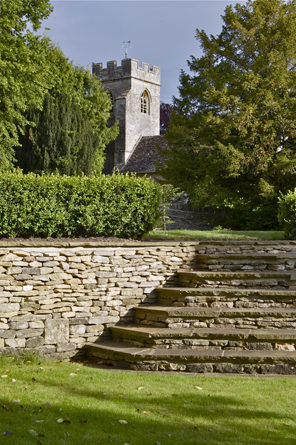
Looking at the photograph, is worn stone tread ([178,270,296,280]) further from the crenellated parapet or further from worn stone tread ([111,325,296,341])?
the crenellated parapet

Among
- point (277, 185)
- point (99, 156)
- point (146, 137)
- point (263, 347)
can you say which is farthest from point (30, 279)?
point (146, 137)

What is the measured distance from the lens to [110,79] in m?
34.9

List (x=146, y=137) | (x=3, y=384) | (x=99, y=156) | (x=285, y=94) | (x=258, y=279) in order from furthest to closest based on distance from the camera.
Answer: (x=146, y=137), (x=99, y=156), (x=285, y=94), (x=258, y=279), (x=3, y=384)

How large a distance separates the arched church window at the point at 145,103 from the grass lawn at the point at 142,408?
3131cm

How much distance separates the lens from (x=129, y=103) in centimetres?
3394

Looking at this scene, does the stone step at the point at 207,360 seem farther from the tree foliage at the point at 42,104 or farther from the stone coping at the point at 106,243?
the tree foliage at the point at 42,104

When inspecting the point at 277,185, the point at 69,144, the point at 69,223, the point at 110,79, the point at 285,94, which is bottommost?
the point at 69,223

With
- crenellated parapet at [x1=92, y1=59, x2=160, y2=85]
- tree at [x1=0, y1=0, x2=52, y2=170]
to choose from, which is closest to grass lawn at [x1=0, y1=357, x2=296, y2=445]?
tree at [x1=0, y1=0, x2=52, y2=170]

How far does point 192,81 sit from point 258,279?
13.1 metres

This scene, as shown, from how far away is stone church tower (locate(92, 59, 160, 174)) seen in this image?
33406mm

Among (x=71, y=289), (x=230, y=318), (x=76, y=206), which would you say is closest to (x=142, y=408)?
(x=230, y=318)

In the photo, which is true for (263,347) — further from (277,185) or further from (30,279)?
(277,185)

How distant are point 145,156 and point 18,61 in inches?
744

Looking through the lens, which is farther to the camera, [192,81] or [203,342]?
[192,81]
